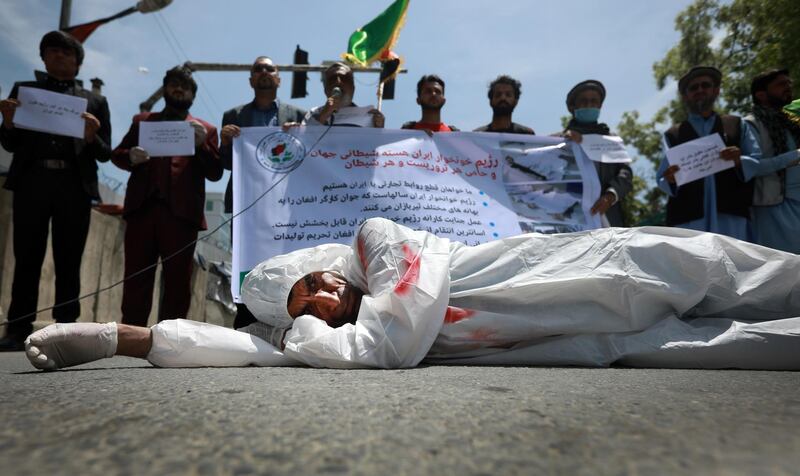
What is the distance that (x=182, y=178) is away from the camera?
10.5ft

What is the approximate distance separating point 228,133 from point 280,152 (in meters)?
0.37

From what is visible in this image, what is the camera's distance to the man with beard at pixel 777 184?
3094mm

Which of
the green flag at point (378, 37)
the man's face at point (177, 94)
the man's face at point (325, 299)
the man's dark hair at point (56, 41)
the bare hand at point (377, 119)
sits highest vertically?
the green flag at point (378, 37)

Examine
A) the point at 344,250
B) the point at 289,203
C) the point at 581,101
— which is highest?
the point at 581,101

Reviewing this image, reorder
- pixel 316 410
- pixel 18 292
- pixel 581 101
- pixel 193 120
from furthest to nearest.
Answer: pixel 581 101 < pixel 193 120 < pixel 18 292 < pixel 316 410

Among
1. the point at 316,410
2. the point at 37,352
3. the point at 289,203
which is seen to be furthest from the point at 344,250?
the point at 316,410

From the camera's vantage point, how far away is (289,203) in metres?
3.12

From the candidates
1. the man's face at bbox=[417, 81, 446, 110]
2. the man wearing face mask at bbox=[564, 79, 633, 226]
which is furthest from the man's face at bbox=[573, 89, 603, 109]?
the man's face at bbox=[417, 81, 446, 110]

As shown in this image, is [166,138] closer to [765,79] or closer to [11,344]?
[11,344]

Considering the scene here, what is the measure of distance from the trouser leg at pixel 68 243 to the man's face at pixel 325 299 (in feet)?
6.35

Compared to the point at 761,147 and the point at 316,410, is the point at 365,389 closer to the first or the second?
the point at 316,410

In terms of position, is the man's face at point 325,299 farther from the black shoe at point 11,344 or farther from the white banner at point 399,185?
the black shoe at point 11,344

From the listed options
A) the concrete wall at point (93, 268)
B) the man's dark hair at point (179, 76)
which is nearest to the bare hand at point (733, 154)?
the man's dark hair at point (179, 76)

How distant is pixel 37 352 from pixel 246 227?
157cm
